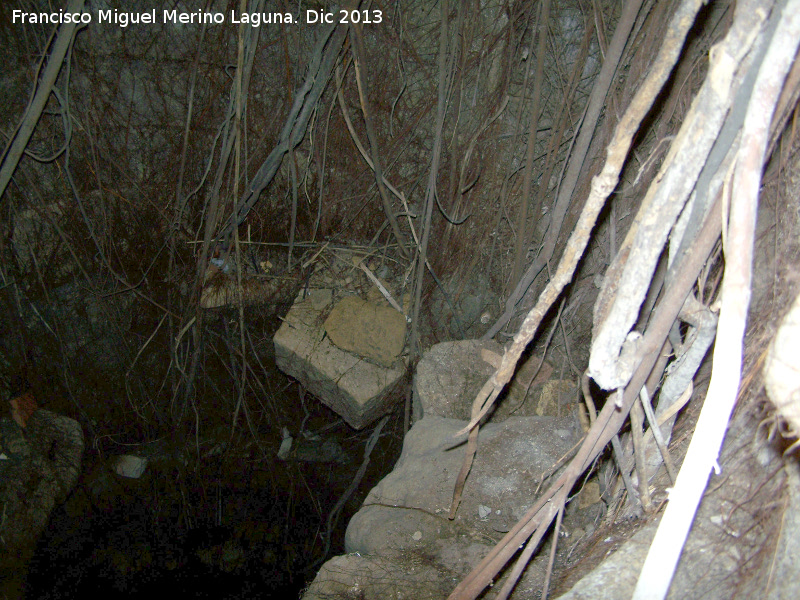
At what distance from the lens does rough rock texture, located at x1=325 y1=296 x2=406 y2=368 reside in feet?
9.76

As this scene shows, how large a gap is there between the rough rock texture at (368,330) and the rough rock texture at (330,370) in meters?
0.05

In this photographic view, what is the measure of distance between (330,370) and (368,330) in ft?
1.14

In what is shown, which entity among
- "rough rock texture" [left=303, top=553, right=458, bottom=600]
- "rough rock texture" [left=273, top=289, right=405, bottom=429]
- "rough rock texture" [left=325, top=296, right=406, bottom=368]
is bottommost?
"rough rock texture" [left=303, top=553, right=458, bottom=600]

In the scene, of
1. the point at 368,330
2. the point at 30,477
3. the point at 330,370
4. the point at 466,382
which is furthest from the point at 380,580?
the point at 30,477

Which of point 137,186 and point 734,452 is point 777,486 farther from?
point 137,186

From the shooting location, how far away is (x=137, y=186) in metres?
2.77

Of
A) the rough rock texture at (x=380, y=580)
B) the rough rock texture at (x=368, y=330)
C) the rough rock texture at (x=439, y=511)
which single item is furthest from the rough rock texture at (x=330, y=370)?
the rough rock texture at (x=380, y=580)

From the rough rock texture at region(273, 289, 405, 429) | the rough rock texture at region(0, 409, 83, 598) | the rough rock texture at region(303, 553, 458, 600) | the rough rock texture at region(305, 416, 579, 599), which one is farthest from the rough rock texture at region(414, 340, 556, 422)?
the rough rock texture at region(0, 409, 83, 598)

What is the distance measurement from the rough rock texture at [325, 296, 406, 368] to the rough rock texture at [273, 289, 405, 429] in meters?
0.05

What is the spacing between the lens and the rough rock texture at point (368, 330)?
297 cm

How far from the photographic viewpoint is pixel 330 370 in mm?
2900

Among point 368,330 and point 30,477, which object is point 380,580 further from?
point 30,477

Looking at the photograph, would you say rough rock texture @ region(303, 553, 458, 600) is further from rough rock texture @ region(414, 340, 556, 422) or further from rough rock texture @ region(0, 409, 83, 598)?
rough rock texture @ region(0, 409, 83, 598)

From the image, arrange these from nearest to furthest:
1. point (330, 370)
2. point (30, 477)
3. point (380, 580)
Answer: point (380, 580), point (30, 477), point (330, 370)
